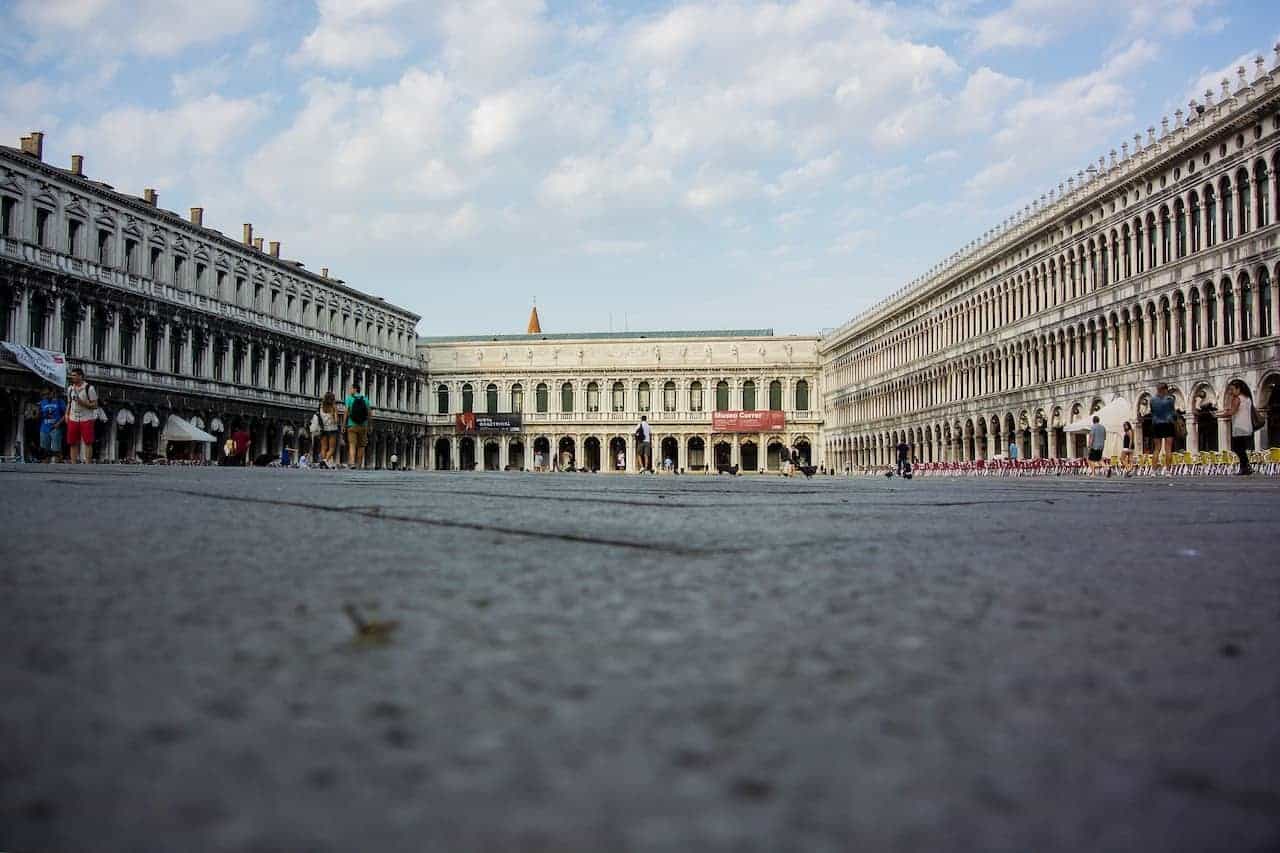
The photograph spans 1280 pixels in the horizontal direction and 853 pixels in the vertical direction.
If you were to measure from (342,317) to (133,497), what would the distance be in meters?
48.6

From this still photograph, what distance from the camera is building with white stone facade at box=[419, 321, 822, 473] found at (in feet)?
197

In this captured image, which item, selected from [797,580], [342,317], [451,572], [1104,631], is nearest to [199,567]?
[451,572]

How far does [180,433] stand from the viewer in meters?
32.9

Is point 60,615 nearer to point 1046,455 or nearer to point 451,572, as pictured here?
point 451,572

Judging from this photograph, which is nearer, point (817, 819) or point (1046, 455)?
point (817, 819)

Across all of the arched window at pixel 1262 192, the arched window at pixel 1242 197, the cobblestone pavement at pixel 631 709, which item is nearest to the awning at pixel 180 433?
the arched window at pixel 1242 197

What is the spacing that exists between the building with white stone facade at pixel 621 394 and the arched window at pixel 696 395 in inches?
2.2

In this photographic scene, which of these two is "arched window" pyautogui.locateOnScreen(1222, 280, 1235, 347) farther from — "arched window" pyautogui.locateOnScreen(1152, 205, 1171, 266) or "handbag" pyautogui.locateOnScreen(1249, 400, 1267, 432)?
"arched window" pyautogui.locateOnScreen(1152, 205, 1171, 266)

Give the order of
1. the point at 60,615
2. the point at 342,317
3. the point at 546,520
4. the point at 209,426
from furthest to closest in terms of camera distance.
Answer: the point at 342,317, the point at 209,426, the point at 546,520, the point at 60,615

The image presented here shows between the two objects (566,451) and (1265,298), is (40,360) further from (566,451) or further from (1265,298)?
(566,451)

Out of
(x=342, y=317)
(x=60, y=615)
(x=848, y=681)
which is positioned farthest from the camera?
(x=342, y=317)

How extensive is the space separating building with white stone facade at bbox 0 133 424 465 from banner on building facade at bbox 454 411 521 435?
976 centimetres

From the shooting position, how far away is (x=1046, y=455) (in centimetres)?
3372

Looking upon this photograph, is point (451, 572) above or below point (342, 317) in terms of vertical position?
below
